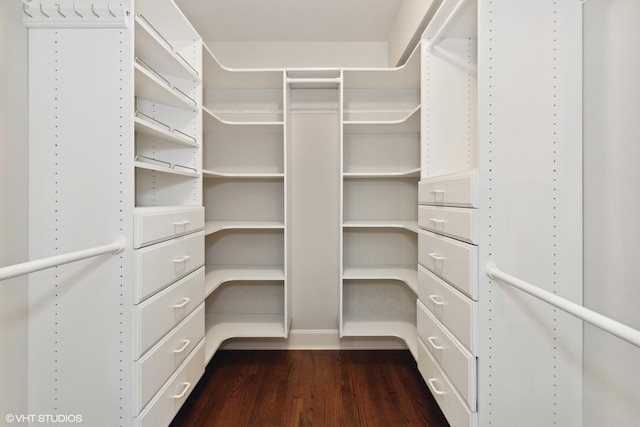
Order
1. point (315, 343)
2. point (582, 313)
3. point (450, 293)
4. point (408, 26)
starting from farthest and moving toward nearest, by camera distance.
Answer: point (315, 343)
point (408, 26)
point (450, 293)
point (582, 313)

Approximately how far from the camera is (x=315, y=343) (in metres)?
2.60

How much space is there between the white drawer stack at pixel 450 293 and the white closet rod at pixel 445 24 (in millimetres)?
707

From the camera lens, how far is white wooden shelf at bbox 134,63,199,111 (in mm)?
1368

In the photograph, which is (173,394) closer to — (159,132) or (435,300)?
(159,132)

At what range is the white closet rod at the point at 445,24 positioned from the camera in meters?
1.40

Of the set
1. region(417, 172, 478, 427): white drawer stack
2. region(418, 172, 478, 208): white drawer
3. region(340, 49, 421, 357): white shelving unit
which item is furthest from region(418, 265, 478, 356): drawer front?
region(340, 49, 421, 357): white shelving unit

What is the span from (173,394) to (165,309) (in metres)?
0.40

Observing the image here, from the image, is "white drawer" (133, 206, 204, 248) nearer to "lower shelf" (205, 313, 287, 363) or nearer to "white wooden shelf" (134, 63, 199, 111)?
"white wooden shelf" (134, 63, 199, 111)

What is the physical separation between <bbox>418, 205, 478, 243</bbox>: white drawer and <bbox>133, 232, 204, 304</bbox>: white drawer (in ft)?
4.00

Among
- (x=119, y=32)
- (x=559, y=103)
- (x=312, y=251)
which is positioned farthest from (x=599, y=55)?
→ (x=312, y=251)

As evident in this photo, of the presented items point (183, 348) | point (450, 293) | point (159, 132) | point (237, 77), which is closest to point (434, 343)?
point (450, 293)

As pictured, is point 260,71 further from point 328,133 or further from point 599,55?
point 599,55

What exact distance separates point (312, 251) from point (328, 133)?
3.10 feet

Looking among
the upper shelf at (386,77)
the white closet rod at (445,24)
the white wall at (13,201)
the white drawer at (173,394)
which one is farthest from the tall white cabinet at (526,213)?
the white wall at (13,201)
